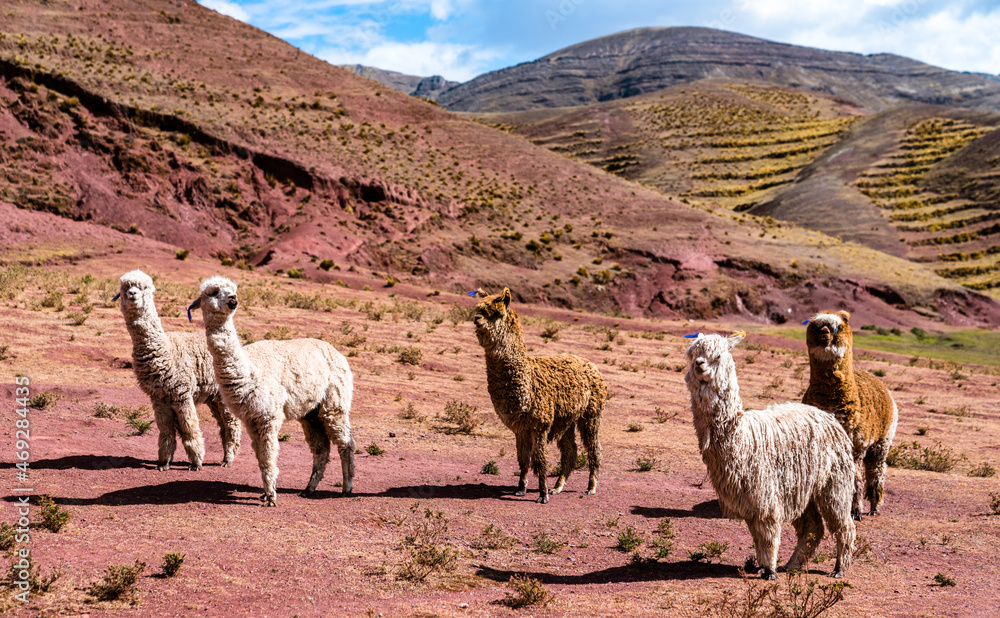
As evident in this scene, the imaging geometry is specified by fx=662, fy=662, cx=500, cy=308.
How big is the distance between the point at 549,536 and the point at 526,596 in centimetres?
217

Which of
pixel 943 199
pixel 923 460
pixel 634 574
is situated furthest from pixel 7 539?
pixel 943 199

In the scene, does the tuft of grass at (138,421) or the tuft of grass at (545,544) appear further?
the tuft of grass at (138,421)

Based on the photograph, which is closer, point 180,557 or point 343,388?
point 180,557

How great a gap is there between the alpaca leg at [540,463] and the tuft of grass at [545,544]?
1583 millimetres

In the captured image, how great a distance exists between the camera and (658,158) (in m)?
103

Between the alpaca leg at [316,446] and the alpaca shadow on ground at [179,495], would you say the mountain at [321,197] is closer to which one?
the alpaca shadow on ground at [179,495]

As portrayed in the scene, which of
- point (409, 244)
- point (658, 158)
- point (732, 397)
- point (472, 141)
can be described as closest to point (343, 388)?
point (732, 397)

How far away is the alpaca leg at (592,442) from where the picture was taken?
32.3 ft

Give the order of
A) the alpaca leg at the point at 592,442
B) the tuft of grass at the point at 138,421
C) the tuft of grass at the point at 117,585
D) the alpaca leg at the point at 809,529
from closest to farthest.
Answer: the tuft of grass at the point at 117,585 < the alpaca leg at the point at 809,529 < the alpaca leg at the point at 592,442 < the tuft of grass at the point at 138,421

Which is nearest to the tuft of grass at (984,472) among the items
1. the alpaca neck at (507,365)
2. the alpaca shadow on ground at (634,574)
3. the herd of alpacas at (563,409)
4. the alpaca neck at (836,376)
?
the herd of alpacas at (563,409)

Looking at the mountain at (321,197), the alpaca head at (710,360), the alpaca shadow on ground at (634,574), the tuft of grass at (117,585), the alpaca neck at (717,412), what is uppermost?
the mountain at (321,197)

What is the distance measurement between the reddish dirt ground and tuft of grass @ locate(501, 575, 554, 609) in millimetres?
71

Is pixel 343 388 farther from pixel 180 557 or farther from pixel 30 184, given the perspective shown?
pixel 30 184

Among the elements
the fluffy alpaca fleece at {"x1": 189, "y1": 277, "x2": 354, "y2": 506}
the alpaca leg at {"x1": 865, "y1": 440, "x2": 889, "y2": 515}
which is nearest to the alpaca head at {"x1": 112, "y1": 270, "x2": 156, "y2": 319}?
the fluffy alpaca fleece at {"x1": 189, "y1": 277, "x2": 354, "y2": 506}
